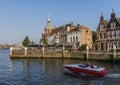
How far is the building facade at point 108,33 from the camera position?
77.4 meters

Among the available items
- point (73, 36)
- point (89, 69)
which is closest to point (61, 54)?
point (73, 36)

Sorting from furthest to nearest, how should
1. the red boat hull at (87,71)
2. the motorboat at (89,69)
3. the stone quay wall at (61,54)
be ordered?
the stone quay wall at (61,54), the motorboat at (89,69), the red boat hull at (87,71)

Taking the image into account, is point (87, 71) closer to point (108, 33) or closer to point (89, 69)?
point (89, 69)

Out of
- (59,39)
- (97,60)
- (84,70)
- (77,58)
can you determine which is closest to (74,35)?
(59,39)

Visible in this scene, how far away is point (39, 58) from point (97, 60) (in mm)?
23108

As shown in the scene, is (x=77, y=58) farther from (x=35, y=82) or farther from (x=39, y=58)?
(x=35, y=82)

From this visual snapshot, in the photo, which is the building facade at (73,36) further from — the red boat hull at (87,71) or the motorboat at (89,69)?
the motorboat at (89,69)

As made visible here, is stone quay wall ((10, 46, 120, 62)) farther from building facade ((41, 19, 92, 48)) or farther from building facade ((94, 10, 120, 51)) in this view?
building facade ((41, 19, 92, 48))

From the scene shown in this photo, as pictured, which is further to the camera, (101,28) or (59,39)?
(59,39)

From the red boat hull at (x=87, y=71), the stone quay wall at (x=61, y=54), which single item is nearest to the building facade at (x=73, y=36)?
the stone quay wall at (x=61, y=54)

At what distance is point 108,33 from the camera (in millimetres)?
80750

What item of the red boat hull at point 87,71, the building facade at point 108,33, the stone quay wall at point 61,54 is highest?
the building facade at point 108,33

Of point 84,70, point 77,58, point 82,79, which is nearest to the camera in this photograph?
point 82,79

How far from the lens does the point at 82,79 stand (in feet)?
130
